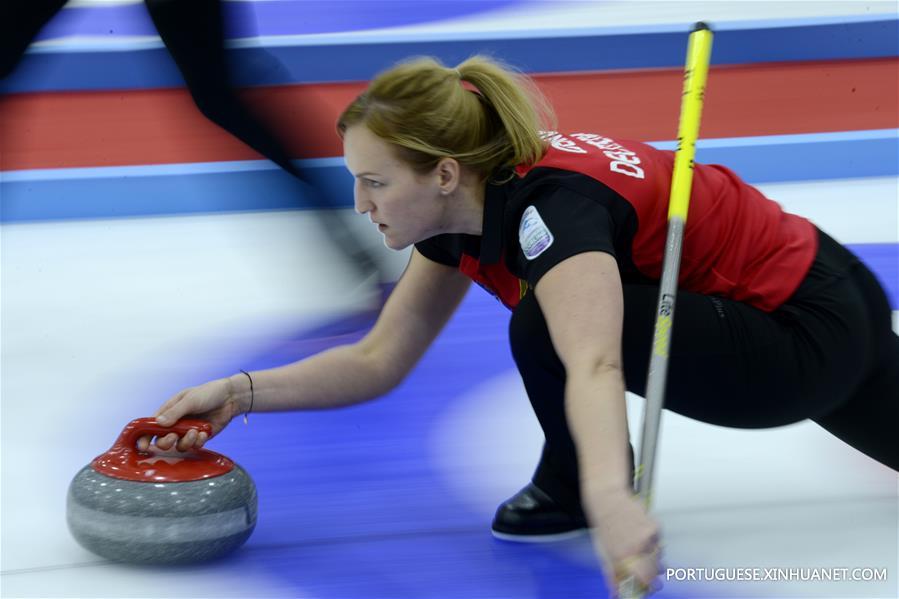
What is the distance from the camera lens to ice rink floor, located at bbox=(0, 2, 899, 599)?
179 centimetres

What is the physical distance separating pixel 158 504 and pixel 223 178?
3058 millimetres

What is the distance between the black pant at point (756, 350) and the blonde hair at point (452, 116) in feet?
0.75

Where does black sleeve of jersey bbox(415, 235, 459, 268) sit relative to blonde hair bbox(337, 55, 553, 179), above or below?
below

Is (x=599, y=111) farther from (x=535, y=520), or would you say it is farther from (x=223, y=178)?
(x=535, y=520)

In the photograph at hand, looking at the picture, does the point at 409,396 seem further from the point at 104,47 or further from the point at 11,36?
the point at 104,47

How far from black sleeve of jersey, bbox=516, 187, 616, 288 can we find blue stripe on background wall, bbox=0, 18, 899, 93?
320 centimetres

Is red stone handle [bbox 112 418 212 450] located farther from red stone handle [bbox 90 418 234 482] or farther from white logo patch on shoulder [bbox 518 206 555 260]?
white logo patch on shoulder [bbox 518 206 555 260]

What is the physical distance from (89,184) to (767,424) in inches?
134

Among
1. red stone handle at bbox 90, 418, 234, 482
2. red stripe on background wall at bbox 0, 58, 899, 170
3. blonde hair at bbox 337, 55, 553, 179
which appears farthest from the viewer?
red stripe on background wall at bbox 0, 58, 899, 170

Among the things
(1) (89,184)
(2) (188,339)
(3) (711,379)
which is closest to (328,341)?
(2) (188,339)

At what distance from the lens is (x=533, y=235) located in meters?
1.55

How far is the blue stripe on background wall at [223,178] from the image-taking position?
178 inches

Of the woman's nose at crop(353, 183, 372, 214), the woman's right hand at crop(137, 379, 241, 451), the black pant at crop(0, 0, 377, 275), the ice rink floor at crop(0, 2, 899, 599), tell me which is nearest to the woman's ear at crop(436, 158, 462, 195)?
the woman's nose at crop(353, 183, 372, 214)

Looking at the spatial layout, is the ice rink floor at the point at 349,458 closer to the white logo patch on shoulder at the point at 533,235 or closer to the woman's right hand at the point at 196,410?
the woman's right hand at the point at 196,410
